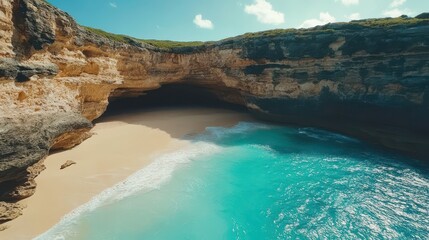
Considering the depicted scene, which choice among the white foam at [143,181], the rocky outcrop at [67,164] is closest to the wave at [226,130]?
the white foam at [143,181]

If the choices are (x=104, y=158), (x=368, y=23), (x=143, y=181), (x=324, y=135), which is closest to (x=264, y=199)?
(x=143, y=181)

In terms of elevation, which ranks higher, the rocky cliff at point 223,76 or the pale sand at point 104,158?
the rocky cliff at point 223,76

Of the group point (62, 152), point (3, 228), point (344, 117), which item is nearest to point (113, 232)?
point (3, 228)

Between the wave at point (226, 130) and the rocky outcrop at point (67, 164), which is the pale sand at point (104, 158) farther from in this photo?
the wave at point (226, 130)

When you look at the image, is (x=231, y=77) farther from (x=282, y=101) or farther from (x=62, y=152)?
(x=62, y=152)

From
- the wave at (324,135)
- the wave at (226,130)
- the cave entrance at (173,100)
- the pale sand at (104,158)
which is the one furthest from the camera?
the cave entrance at (173,100)

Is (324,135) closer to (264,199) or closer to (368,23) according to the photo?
(368,23)
